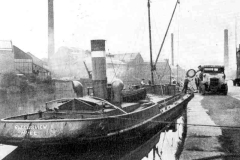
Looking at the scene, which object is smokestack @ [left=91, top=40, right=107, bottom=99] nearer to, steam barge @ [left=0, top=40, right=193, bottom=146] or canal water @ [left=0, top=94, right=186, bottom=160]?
steam barge @ [left=0, top=40, right=193, bottom=146]

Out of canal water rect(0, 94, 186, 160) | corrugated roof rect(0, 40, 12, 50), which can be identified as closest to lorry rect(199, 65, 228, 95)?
canal water rect(0, 94, 186, 160)

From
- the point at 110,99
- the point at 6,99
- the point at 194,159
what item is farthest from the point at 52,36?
the point at 194,159

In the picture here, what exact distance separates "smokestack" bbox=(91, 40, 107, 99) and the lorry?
1435cm

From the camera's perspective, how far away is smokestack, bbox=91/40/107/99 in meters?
8.52

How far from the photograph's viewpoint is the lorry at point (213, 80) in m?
20.7

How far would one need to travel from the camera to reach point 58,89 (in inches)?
1112

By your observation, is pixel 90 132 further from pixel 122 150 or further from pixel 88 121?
pixel 122 150

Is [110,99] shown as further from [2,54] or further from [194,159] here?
[2,54]

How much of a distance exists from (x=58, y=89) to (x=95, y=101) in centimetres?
2149

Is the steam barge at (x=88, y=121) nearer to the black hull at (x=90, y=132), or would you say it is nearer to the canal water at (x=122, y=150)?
the black hull at (x=90, y=132)

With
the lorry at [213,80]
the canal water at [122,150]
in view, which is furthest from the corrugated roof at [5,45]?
the canal water at [122,150]

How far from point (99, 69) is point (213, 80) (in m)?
14.6

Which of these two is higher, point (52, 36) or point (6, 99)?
point (52, 36)

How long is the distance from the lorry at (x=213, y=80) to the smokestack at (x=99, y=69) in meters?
14.4
